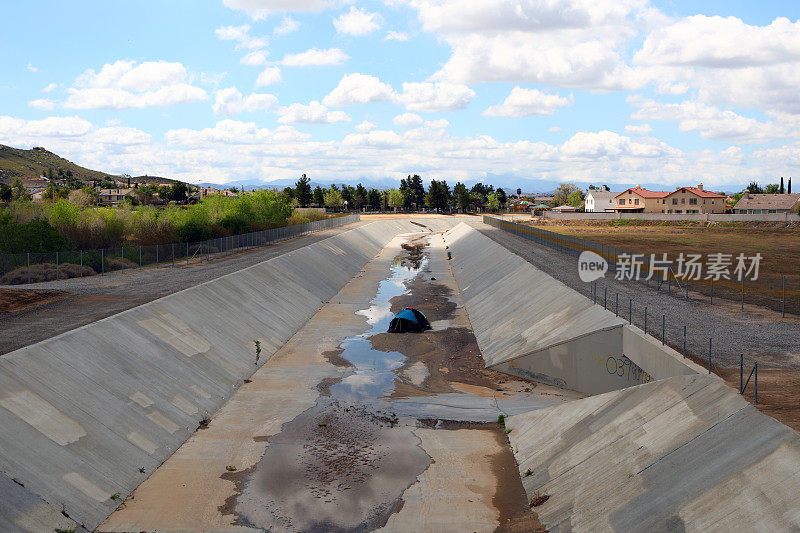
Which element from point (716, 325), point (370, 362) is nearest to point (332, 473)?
point (370, 362)

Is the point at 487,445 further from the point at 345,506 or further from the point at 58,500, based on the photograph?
the point at 58,500

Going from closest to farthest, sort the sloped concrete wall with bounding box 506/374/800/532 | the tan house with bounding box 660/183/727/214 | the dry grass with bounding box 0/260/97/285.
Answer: the sloped concrete wall with bounding box 506/374/800/532, the dry grass with bounding box 0/260/97/285, the tan house with bounding box 660/183/727/214

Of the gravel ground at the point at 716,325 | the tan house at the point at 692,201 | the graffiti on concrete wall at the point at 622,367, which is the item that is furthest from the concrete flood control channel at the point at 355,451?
the tan house at the point at 692,201

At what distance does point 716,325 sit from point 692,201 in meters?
163

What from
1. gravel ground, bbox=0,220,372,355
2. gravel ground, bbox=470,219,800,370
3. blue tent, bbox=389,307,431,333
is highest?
gravel ground, bbox=470,219,800,370

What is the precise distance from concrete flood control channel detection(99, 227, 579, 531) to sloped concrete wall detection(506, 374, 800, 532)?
5.67 feet

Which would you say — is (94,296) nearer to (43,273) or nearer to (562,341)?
(43,273)

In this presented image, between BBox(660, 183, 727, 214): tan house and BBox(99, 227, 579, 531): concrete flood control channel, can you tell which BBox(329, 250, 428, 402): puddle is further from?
BBox(660, 183, 727, 214): tan house

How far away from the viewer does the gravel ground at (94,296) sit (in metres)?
31.1

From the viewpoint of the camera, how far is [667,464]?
16.4 metres

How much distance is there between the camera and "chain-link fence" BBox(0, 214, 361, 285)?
51.1 meters

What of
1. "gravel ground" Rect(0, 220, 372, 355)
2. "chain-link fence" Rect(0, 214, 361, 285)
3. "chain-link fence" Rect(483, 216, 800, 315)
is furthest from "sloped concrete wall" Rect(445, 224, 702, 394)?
"chain-link fence" Rect(0, 214, 361, 285)

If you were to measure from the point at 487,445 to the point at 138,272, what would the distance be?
144ft
